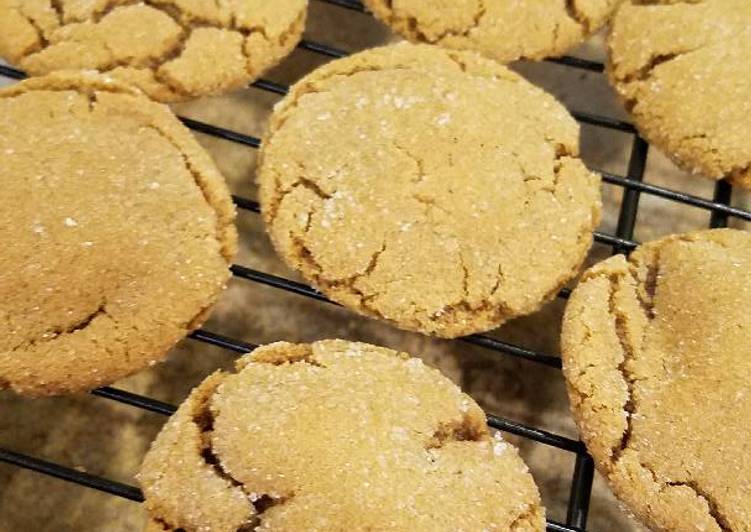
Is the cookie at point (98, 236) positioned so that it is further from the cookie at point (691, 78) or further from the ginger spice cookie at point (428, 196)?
the cookie at point (691, 78)

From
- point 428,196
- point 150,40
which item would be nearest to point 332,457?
point 428,196

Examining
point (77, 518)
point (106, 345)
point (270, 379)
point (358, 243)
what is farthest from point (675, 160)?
point (77, 518)

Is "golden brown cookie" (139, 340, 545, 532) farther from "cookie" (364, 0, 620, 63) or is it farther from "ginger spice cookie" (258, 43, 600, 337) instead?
"cookie" (364, 0, 620, 63)

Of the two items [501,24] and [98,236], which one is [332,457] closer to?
[98,236]

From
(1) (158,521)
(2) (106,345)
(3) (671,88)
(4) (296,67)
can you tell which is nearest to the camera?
(1) (158,521)

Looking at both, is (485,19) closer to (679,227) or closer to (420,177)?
(420,177)

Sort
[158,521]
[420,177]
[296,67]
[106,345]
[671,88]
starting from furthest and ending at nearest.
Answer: [296,67] → [671,88] → [420,177] → [106,345] → [158,521]
